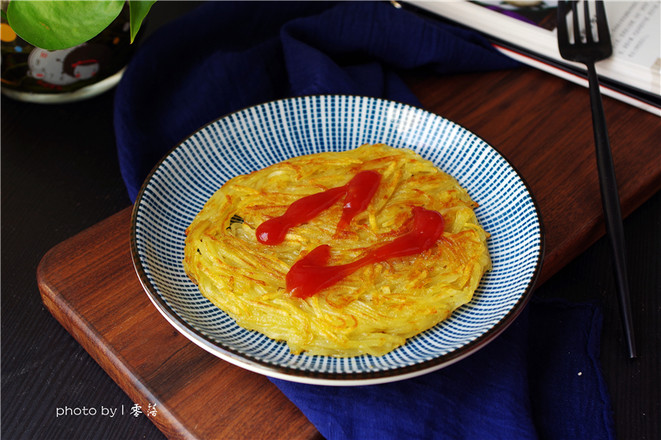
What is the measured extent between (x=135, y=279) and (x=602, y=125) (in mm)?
1881

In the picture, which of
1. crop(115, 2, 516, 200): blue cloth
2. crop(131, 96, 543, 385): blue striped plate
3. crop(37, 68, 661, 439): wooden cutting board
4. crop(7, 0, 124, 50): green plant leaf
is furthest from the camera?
crop(115, 2, 516, 200): blue cloth

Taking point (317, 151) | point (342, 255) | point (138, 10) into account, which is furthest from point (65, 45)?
point (342, 255)

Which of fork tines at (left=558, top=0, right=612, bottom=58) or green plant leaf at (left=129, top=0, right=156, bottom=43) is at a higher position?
fork tines at (left=558, top=0, right=612, bottom=58)

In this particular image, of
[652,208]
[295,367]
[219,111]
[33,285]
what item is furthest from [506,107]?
[33,285]

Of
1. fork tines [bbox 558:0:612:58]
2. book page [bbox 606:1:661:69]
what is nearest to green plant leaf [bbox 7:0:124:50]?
fork tines [bbox 558:0:612:58]

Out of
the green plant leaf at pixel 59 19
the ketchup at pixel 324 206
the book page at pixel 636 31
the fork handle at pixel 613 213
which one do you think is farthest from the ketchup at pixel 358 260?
the book page at pixel 636 31

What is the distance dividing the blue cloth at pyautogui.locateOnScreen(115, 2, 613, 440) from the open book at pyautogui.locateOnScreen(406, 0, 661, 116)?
0.11 meters

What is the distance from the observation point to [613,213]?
240 centimetres

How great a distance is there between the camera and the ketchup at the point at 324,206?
2207 mm

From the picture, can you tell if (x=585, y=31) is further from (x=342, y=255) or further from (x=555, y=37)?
(x=342, y=255)

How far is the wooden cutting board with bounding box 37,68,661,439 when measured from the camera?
6.42 feet

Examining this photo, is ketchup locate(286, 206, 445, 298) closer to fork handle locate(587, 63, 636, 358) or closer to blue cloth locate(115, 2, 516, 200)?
fork handle locate(587, 63, 636, 358)

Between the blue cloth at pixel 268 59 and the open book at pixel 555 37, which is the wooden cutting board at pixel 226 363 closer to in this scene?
the open book at pixel 555 37

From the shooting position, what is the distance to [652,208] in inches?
110
